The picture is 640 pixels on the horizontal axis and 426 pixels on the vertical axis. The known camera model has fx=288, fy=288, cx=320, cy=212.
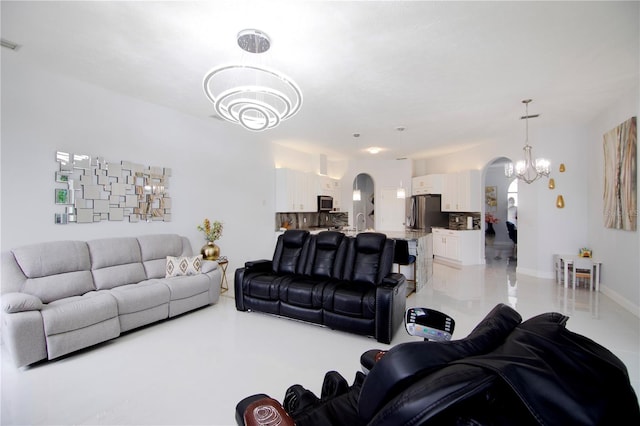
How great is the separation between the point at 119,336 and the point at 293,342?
194cm

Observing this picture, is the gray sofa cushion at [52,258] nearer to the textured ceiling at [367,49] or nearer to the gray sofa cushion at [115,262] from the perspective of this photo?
the gray sofa cushion at [115,262]

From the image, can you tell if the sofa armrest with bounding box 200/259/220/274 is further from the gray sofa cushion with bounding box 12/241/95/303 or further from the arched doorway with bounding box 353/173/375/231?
the arched doorway with bounding box 353/173/375/231

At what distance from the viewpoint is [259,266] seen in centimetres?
427

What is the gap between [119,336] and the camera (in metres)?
3.20

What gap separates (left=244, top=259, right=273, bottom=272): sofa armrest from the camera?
4168 millimetres

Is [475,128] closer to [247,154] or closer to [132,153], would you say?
[247,154]

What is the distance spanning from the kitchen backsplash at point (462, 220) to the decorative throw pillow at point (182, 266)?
6.50 meters

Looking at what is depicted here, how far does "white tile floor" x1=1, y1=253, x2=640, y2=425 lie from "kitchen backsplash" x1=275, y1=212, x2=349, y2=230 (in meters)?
3.12

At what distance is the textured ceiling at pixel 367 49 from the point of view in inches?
94.1

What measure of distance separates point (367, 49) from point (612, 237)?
490 cm

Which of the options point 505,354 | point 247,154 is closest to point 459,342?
point 505,354

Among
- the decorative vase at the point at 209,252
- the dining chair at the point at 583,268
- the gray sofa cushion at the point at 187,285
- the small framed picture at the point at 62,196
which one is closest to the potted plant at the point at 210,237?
the decorative vase at the point at 209,252

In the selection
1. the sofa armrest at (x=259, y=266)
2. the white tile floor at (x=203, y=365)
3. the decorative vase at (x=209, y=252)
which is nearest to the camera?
the white tile floor at (x=203, y=365)

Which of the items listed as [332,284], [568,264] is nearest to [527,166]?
[568,264]
